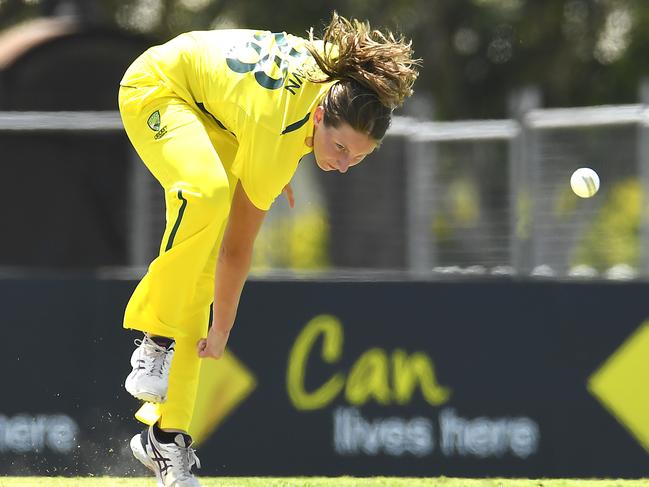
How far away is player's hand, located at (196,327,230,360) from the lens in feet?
17.6

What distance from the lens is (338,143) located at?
4977mm

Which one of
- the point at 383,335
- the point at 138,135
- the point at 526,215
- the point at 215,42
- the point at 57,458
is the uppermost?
the point at 215,42

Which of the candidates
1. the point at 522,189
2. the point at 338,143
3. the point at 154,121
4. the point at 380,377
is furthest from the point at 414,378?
the point at 154,121

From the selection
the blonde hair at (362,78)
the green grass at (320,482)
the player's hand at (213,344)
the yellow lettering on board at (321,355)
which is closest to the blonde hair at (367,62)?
the blonde hair at (362,78)

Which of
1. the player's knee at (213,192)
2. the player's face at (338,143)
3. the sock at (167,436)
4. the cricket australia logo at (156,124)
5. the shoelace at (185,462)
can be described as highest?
the cricket australia logo at (156,124)

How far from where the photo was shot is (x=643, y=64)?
75.6 ft

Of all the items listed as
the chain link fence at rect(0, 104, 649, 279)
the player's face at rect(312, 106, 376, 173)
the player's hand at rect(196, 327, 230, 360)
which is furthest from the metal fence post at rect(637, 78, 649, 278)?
the player's hand at rect(196, 327, 230, 360)

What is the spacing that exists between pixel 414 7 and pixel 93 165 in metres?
14.8

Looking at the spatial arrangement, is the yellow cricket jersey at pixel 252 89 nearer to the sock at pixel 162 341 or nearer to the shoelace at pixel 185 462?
the sock at pixel 162 341

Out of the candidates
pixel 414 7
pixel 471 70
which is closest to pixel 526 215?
pixel 414 7

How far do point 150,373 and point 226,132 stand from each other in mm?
986

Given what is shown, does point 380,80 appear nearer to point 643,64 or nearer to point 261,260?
point 261,260

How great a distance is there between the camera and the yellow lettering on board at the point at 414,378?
7.57m

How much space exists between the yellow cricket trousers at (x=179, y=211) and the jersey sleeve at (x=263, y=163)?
0.29 feet
